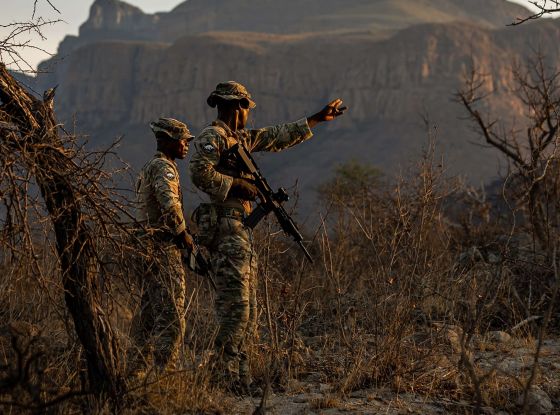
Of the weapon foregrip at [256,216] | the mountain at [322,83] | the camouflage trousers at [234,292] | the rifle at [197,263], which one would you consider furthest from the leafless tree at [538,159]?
the mountain at [322,83]

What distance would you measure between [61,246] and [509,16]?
113m

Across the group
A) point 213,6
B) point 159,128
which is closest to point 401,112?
point 159,128

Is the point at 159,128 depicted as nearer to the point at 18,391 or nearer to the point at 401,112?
the point at 18,391

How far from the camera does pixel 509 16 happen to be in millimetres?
108000

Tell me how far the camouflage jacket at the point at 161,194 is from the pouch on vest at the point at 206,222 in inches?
4.1

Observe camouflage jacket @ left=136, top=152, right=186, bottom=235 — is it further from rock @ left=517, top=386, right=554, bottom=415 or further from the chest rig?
rock @ left=517, top=386, right=554, bottom=415

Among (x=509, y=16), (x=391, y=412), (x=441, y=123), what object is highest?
(x=509, y=16)

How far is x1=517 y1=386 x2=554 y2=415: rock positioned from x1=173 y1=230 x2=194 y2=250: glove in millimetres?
1958

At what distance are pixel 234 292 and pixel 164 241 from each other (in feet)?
1.78

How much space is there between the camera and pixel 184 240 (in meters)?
4.36

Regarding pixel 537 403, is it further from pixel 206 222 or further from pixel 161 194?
pixel 161 194

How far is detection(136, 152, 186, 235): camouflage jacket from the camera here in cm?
435

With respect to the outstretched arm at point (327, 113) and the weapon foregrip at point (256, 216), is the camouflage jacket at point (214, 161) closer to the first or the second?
the weapon foregrip at point (256, 216)

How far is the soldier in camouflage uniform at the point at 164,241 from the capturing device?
429 centimetres
